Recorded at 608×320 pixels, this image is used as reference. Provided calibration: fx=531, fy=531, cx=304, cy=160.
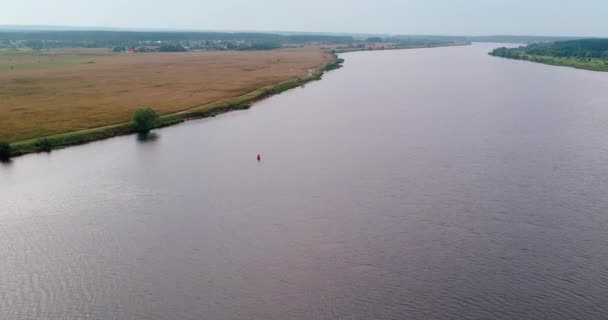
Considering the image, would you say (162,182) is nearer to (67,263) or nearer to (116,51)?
(67,263)

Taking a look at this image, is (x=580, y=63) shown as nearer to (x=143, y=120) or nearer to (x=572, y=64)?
(x=572, y=64)

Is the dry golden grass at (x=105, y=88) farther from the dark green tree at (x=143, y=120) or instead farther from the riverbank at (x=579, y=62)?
the riverbank at (x=579, y=62)

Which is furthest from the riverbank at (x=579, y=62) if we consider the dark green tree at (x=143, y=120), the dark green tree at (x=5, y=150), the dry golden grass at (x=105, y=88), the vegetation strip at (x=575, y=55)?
the dark green tree at (x=5, y=150)

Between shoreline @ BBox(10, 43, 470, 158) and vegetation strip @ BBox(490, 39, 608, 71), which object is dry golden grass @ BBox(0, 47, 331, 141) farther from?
vegetation strip @ BBox(490, 39, 608, 71)

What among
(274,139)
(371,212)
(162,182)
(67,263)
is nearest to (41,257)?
(67,263)

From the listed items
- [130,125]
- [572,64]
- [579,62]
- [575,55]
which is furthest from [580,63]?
[130,125]

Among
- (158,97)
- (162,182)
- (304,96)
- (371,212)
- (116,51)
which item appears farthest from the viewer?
(116,51)
